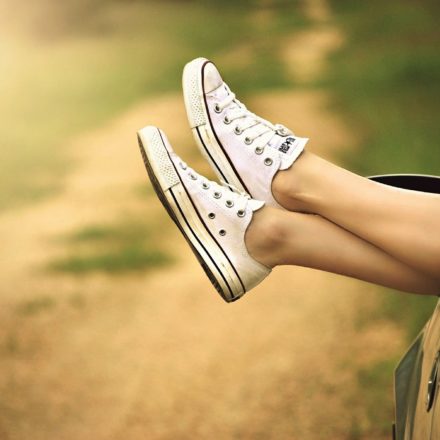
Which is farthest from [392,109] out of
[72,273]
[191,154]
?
[72,273]

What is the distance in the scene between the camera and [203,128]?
1.28 m

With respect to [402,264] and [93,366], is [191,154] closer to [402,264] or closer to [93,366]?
[93,366]

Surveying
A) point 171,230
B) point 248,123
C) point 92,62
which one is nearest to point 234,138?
point 248,123

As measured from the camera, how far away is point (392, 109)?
2.68 metres

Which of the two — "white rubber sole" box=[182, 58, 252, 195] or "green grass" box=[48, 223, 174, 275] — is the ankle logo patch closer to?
"white rubber sole" box=[182, 58, 252, 195]

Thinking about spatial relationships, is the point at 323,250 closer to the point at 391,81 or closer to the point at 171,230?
the point at 171,230

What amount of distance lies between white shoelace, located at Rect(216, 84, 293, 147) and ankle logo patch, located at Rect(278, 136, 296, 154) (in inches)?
0.6

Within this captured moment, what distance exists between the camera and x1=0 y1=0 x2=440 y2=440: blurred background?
171cm

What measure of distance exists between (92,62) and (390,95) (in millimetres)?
975

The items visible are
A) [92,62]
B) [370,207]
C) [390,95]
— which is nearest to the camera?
[370,207]

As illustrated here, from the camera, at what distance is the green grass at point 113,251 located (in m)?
2.10

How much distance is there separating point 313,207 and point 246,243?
101 mm

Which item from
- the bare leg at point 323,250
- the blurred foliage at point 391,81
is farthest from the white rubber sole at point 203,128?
the blurred foliage at point 391,81

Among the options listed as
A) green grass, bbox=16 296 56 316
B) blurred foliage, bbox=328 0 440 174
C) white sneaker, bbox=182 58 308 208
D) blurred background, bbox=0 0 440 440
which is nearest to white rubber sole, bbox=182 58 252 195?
white sneaker, bbox=182 58 308 208
